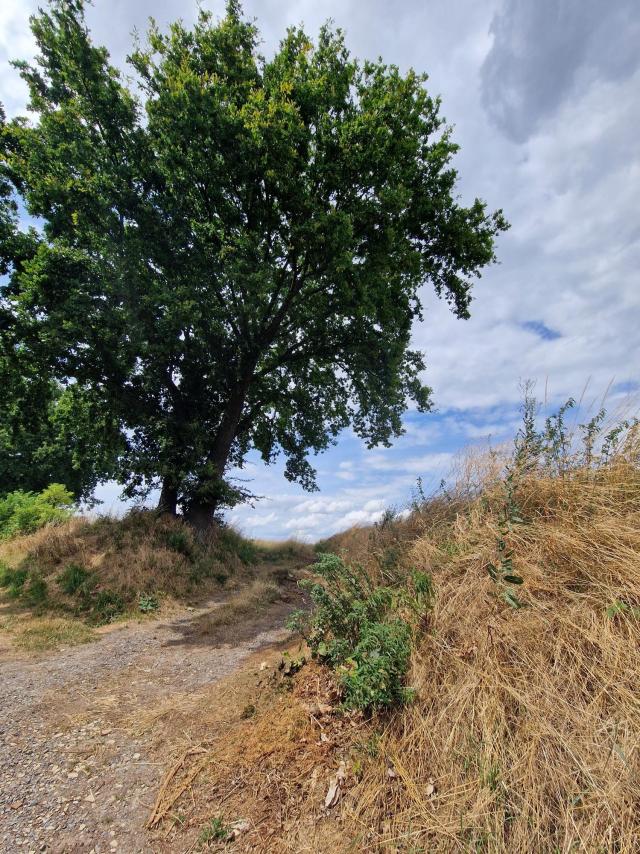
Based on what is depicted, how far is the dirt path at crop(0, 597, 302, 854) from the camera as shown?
10.2 ft

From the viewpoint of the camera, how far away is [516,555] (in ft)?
13.4

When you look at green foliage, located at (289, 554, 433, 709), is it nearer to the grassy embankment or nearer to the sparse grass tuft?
the grassy embankment

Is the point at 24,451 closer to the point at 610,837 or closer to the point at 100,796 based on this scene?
the point at 100,796

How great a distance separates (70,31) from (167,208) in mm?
5875

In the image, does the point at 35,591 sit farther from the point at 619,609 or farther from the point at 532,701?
the point at 619,609

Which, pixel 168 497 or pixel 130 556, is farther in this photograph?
pixel 168 497

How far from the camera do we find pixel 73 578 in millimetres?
9953

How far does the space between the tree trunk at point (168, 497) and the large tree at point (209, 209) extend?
1.23 meters

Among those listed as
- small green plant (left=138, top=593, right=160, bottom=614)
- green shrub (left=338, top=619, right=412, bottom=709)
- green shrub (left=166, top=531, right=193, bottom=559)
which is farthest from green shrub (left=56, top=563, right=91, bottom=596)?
green shrub (left=338, top=619, right=412, bottom=709)

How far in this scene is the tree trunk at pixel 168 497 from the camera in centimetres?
1433

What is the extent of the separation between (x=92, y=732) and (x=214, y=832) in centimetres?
220

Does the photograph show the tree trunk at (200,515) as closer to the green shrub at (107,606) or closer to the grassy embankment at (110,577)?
the grassy embankment at (110,577)

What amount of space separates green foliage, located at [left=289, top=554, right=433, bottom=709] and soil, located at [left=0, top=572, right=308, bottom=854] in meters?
1.72

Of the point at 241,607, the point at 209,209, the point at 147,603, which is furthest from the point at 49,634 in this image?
the point at 209,209
